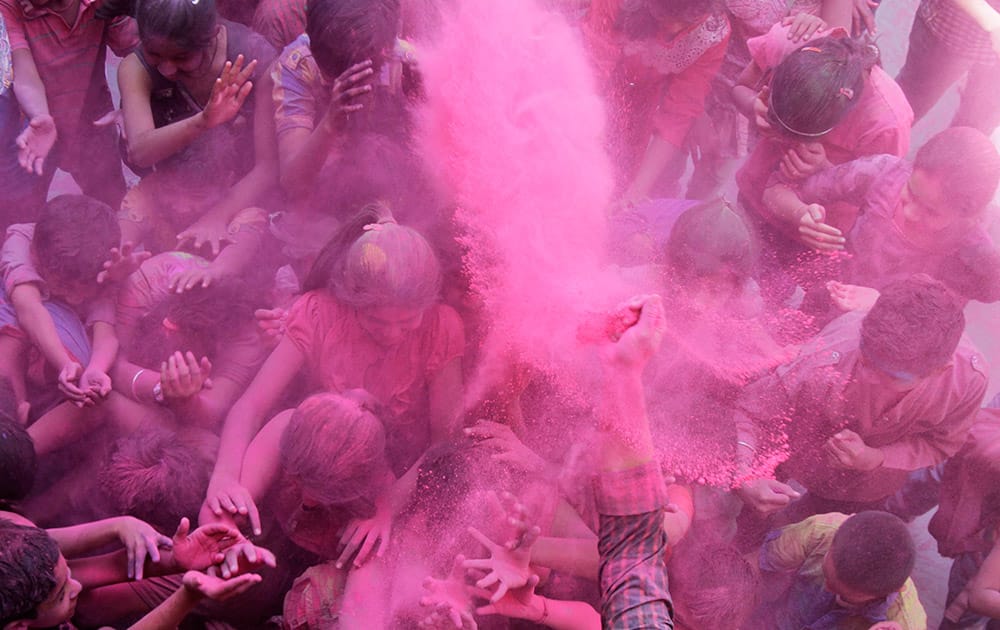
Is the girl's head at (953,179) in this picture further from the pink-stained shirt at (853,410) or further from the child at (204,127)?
the child at (204,127)

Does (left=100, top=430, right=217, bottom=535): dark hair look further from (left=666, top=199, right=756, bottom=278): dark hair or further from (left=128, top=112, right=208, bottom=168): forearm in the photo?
(left=666, top=199, right=756, bottom=278): dark hair

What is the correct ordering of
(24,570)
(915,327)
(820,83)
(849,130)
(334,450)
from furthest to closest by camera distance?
(849,130) < (820,83) < (915,327) < (334,450) < (24,570)

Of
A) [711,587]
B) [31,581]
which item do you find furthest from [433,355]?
[31,581]

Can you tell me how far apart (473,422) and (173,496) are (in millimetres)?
974

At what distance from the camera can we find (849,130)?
2.91m

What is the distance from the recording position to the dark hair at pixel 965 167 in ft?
8.41

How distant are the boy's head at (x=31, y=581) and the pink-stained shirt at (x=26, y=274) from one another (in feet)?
3.12

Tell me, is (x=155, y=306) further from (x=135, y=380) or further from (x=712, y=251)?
(x=712, y=251)

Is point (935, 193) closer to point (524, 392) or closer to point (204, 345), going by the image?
point (524, 392)

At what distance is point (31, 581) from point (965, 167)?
3157mm

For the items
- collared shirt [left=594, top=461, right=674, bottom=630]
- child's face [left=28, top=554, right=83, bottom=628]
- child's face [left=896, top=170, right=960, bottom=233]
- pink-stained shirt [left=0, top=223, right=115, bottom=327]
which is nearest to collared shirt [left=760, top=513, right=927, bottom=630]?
collared shirt [left=594, top=461, right=674, bottom=630]

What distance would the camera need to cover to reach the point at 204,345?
2643 mm

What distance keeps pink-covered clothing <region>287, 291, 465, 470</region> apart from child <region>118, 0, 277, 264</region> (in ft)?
2.35

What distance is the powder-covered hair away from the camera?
7.35ft
